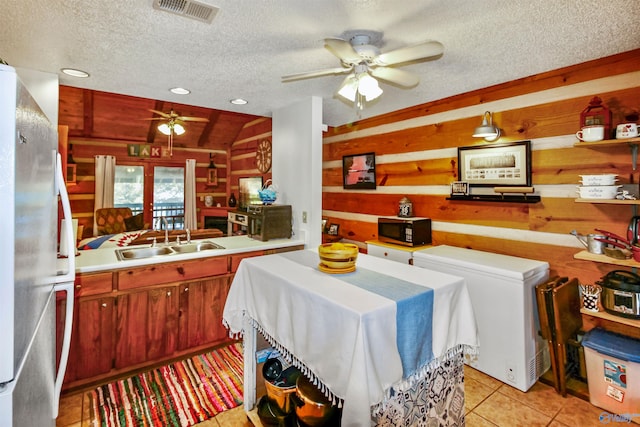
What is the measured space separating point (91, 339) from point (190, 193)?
606 centimetres

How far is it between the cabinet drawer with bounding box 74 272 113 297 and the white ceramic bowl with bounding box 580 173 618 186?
357 cm

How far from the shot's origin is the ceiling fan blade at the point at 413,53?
5.38 feet

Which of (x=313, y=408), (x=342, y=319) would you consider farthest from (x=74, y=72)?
(x=313, y=408)

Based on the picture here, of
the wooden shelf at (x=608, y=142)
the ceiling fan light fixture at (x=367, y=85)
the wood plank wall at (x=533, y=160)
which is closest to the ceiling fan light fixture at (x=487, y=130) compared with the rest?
the wood plank wall at (x=533, y=160)

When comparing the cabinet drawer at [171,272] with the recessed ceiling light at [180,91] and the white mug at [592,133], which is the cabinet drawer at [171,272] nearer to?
the recessed ceiling light at [180,91]

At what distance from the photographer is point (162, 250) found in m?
3.38

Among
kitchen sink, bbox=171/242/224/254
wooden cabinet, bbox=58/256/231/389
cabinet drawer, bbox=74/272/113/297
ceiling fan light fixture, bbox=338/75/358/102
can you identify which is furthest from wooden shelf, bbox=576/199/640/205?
cabinet drawer, bbox=74/272/113/297

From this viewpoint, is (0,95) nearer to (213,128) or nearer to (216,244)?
(216,244)

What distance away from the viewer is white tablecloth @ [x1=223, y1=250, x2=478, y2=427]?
1.22m

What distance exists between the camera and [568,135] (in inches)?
97.8

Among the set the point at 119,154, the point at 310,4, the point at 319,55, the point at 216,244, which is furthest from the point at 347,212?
the point at 119,154

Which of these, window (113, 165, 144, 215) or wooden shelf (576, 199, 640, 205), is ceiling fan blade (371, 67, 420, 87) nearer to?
wooden shelf (576, 199, 640, 205)

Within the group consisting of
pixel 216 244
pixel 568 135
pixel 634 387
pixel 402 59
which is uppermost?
pixel 402 59

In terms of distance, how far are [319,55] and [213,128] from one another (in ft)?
19.0
